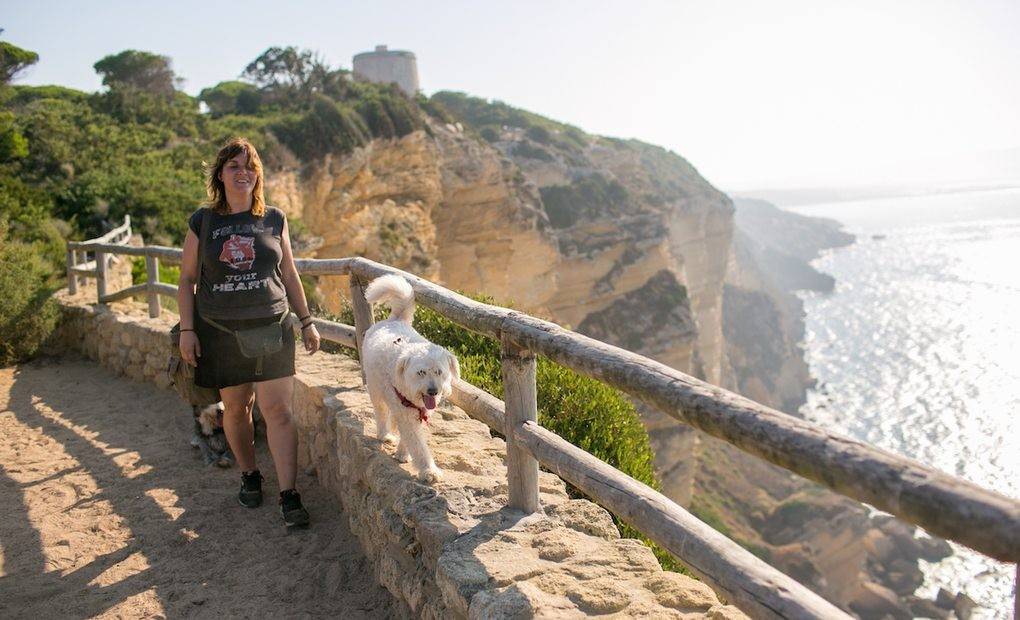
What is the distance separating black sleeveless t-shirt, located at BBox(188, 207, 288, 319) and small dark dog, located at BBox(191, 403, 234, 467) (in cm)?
160

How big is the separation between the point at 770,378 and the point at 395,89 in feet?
112

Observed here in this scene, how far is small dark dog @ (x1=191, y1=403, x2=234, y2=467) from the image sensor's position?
16.3 ft

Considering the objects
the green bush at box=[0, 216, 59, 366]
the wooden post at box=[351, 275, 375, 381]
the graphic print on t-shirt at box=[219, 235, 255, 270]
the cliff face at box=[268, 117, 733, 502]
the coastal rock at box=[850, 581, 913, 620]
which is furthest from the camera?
the coastal rock at box=[850, 581, 913, 620]

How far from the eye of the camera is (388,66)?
43.2 m

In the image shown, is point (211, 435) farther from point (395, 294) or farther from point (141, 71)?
point (141, 71)

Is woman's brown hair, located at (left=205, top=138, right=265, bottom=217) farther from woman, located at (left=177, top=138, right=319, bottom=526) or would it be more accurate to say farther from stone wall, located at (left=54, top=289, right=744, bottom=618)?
stone wall, located at (left=54, top=289, right=744, bottom=618)

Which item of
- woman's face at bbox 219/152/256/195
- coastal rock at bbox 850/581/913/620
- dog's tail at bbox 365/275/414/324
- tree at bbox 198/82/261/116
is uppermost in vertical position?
tree at bbox 198/82/261/116

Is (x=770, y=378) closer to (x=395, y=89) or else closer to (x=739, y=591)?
(x=395, y=89)

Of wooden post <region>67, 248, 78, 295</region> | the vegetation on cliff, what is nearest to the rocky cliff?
the vegetation on cliff

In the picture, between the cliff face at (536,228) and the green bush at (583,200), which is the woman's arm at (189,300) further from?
the green bush at (583,200)

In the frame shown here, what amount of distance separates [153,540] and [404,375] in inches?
76.6

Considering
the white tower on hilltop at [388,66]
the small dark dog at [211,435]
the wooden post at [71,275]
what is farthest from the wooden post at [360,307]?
the white tower on hilltop at [388,66]

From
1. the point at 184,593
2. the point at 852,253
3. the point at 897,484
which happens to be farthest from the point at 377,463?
the point at 852,253

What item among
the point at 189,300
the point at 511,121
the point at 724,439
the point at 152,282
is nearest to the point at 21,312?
the point at 152,282
